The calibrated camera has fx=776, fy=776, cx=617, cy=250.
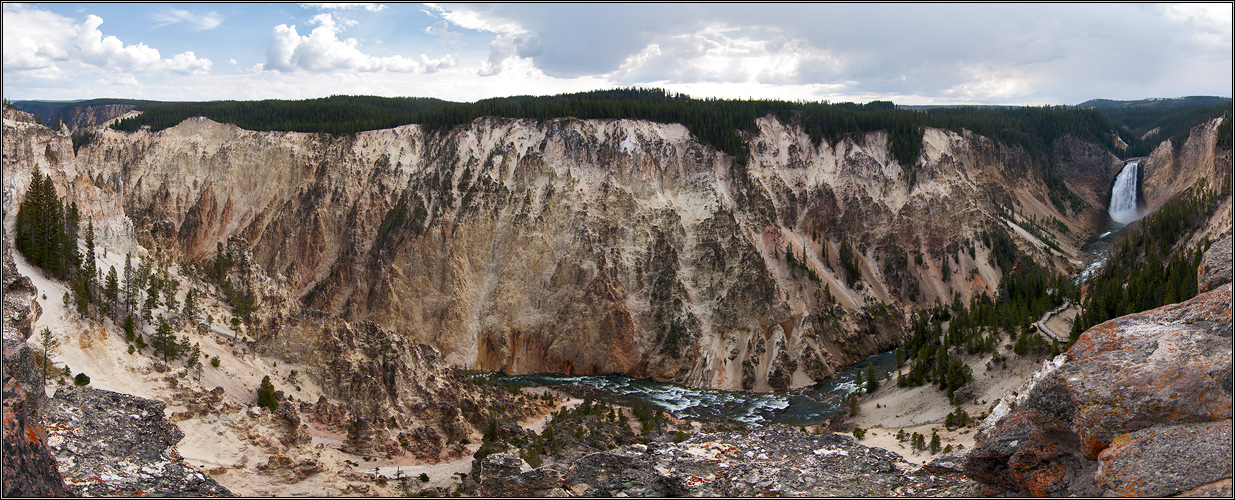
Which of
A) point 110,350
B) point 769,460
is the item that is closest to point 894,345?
point 769,460

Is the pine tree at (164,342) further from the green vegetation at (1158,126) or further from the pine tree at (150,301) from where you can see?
the green vegetation at (1158,126)

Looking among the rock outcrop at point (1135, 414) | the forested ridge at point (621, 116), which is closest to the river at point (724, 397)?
the forested ridge at point (621, 116)

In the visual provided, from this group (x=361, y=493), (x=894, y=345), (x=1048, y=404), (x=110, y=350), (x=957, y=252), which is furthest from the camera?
(x=957, y=252)

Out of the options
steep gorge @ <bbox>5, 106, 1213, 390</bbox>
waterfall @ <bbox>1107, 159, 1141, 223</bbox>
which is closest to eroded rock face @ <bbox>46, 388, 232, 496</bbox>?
steep gorge @ <bbox>5, 106, 1213, 390</bbox>

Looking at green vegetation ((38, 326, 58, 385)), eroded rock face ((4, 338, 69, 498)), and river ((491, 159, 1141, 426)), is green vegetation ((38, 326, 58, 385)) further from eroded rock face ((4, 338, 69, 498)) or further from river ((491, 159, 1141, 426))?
river ((491, 159, 1141, 426))

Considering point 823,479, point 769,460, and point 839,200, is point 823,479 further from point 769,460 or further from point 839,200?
point 839,200

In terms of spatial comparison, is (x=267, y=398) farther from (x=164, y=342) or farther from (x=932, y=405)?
(x=932, y=405)

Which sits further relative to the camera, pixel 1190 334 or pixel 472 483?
pixel 472 483
